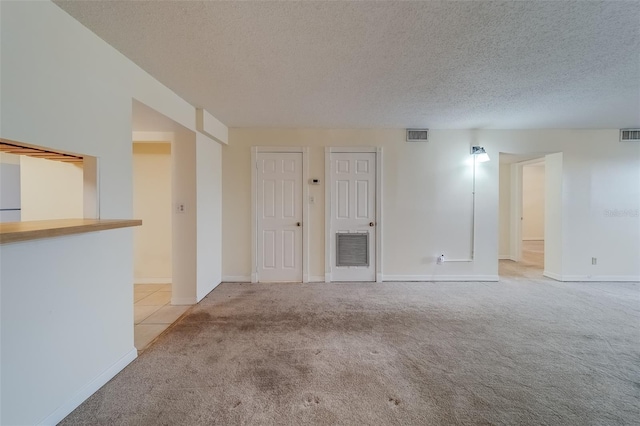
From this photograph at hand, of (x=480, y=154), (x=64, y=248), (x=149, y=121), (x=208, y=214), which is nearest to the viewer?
(x=64, y=248)

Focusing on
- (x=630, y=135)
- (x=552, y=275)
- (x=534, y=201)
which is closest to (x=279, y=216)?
(x=552, y=275)

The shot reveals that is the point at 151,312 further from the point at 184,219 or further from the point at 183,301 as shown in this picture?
the point at 184,219

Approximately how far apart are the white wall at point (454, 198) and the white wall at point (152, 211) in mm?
934

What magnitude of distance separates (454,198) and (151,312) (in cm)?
464

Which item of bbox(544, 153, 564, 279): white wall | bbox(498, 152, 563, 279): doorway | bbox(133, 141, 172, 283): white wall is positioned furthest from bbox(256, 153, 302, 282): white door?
bbox(544, 153, 564, 279): white wall

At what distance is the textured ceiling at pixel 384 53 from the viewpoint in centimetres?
154

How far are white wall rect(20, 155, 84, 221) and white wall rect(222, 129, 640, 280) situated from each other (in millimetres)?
2254

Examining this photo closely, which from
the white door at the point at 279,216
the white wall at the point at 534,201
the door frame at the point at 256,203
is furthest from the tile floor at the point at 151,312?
the white wall at the point at 534,201

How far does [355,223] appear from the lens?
411cm

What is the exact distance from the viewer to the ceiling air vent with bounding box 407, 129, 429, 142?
4.06m

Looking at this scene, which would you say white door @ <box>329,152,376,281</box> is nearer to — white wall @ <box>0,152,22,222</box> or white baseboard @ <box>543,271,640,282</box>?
white baseboard @ <box>543,271,640,282</box>

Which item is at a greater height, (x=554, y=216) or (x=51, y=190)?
(x=51, y=190)

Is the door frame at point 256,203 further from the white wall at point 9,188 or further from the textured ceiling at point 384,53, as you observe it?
the white wall at point 9,188

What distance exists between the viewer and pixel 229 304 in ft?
10.5
